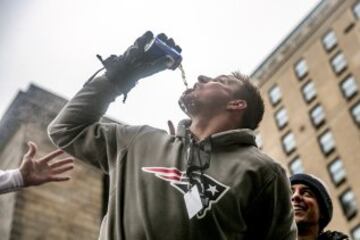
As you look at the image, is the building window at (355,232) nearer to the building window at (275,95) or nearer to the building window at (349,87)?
the building window at (349,87)

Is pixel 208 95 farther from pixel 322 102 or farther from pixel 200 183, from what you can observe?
pixel 322 102

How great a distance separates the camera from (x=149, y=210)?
2.82 metres

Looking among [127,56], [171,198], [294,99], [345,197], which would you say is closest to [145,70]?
[127,56]

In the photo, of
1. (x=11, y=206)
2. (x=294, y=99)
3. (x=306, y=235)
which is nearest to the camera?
(x=306, y=235)

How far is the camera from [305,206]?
4527 millimetres

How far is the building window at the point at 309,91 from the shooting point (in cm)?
4288

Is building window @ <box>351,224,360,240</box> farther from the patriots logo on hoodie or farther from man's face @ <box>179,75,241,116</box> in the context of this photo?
the patriots logo on hoodie

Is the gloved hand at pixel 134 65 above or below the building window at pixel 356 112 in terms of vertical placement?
above

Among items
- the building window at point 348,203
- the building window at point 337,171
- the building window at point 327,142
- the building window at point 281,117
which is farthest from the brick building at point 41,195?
the building window at point 281,117

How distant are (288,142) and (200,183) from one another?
40.7 meters

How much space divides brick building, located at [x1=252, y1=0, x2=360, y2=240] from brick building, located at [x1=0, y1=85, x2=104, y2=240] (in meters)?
24.5

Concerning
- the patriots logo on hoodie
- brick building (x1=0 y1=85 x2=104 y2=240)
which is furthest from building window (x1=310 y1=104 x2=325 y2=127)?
the patriots logo on hoodie

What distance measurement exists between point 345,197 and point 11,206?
28.0 meters

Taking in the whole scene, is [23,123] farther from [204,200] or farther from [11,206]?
[204,200]
